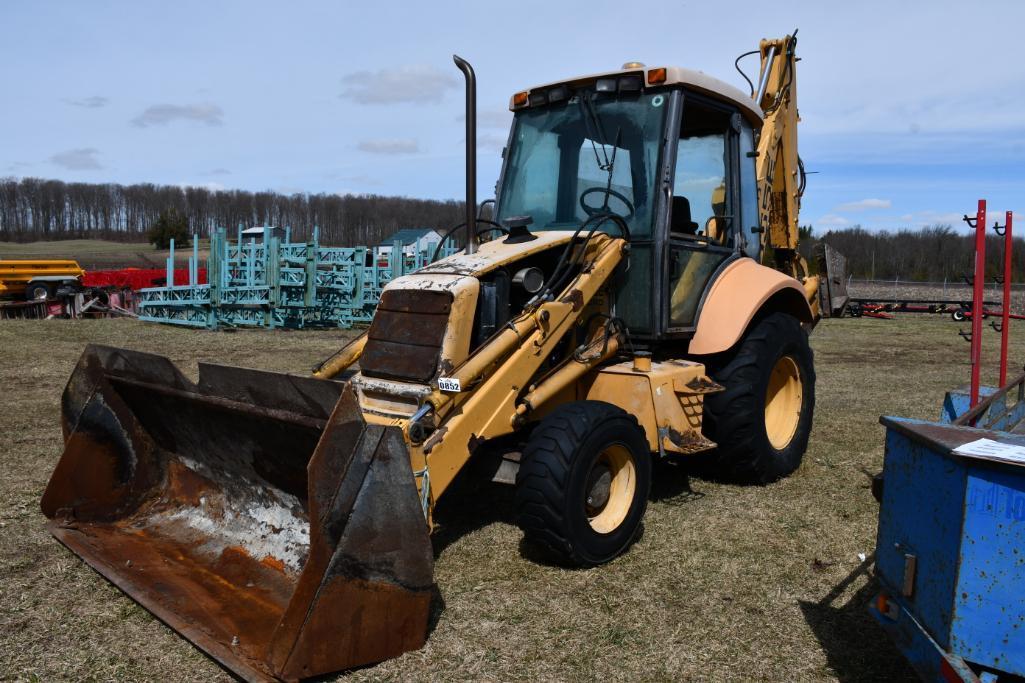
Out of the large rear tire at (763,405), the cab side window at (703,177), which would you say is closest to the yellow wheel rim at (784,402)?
the large rear tire at (763,405)

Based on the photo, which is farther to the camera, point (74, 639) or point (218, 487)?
point (218, 487)

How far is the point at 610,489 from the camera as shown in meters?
4.47

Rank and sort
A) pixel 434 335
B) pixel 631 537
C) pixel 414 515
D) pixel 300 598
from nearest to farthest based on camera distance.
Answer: pixel 300 598 → pixel 414 515 → pixel 434 335 → pixel 631 537

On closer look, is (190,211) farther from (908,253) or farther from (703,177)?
(703,177)

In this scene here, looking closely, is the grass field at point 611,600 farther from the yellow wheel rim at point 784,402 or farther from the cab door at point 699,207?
the cab door at point 699,207

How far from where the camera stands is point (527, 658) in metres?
3.39

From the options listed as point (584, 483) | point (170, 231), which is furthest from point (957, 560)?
point (170, 231)

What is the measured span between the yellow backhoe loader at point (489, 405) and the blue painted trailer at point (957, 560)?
158 cm

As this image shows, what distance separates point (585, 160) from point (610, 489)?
7.12 ft

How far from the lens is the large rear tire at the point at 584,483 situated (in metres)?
3.98

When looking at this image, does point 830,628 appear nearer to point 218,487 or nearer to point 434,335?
point 434,335

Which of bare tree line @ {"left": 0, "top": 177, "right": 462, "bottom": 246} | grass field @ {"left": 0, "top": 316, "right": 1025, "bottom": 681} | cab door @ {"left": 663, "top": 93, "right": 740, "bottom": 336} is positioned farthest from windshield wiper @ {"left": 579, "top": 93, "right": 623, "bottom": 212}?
bare tree line @ {"left": 0, "top": 177, "right": 462, "bottom": 246}

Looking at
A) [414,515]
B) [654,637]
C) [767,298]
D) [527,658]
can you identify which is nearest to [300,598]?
[414,515]

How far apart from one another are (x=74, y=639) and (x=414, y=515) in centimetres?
159
